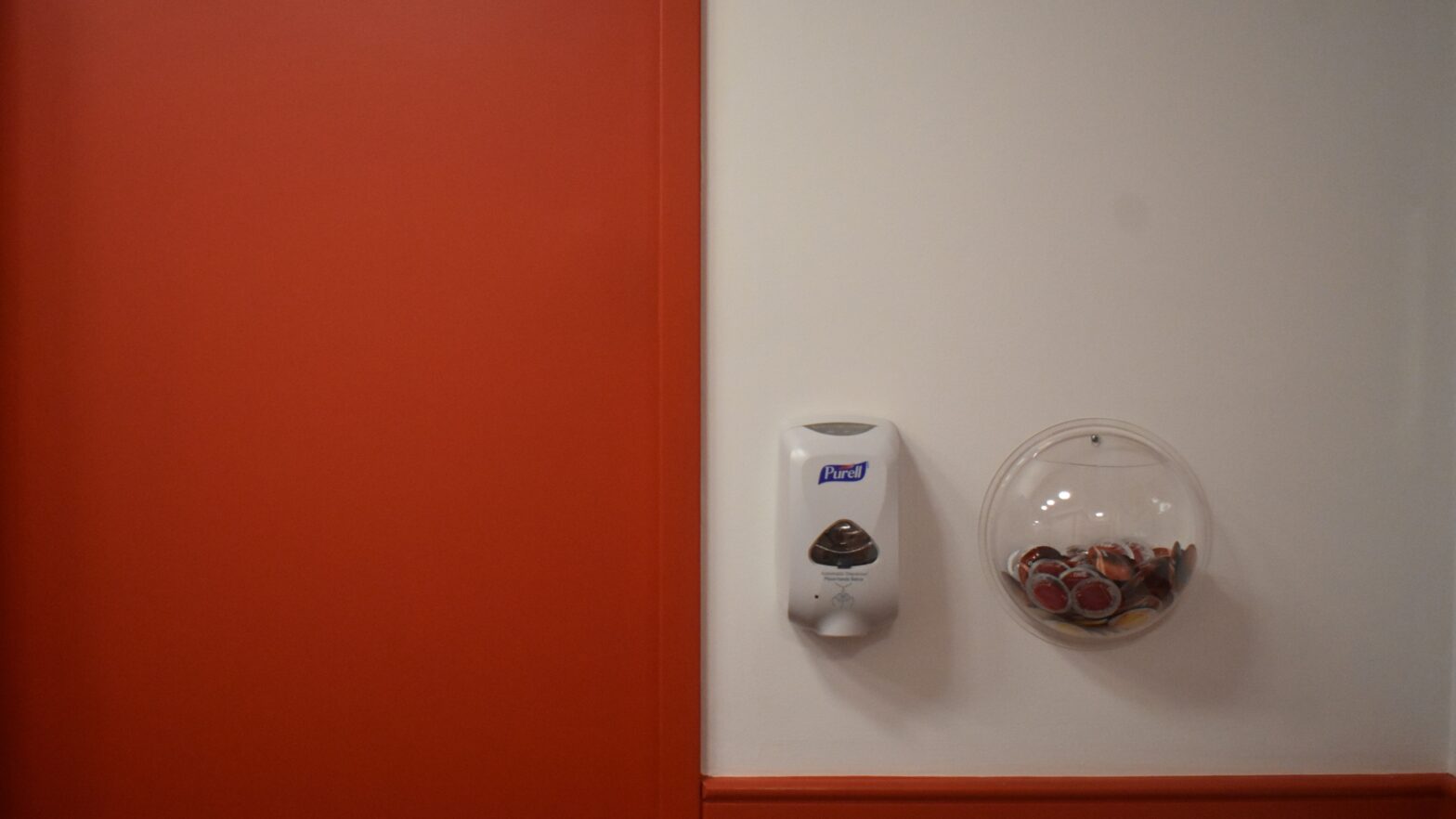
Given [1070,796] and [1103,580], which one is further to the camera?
[1070,796]

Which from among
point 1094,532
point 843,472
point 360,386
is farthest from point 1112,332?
point 360,386

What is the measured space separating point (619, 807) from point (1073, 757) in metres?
0.68

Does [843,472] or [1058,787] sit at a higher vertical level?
[843,472]

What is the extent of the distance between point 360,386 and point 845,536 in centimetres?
75

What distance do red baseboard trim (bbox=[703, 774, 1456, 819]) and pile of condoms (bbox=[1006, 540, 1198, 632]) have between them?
262mm

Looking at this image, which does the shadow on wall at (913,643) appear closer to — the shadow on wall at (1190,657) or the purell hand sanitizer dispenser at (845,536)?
the purell hand sanitizer dispenser at (845,536)

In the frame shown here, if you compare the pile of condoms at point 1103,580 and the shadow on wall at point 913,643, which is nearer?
the pile of condoms at point 1103,580

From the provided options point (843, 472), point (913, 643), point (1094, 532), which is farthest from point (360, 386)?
point (1094, 532)

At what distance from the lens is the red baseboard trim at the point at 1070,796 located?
4.02ft

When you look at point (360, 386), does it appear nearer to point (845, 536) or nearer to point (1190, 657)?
point (845, 536)

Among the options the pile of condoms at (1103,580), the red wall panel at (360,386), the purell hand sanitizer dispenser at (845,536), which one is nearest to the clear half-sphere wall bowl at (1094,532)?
the pile of condoms at (1103,580)

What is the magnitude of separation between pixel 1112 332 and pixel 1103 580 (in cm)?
37

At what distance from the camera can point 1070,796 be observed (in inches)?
48.4

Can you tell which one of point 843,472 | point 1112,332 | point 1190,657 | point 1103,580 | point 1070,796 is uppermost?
point 1112,332
